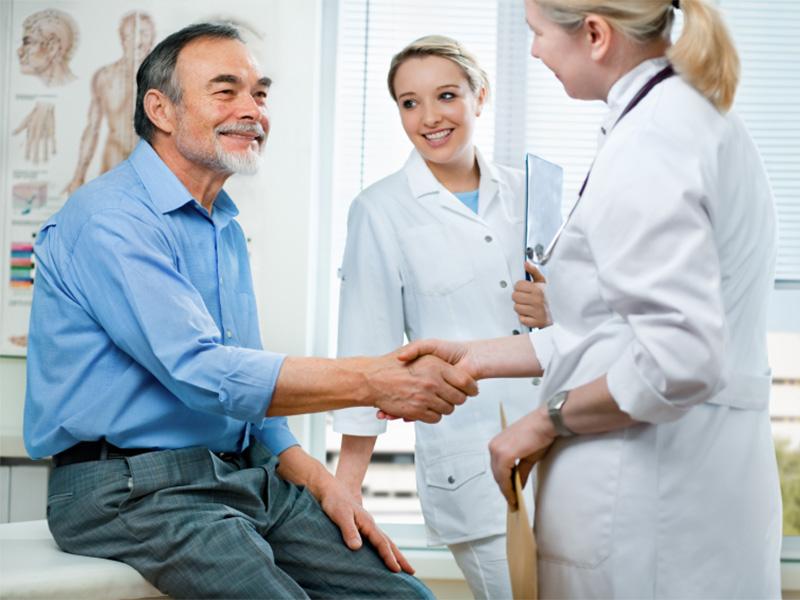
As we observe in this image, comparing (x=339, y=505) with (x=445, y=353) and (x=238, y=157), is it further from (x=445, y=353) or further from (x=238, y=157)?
(x=238, y=157)

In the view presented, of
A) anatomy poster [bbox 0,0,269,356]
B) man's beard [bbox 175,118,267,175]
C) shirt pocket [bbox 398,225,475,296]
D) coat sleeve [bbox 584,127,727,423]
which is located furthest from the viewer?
anatomy poster [bbox 0,0,269,356]

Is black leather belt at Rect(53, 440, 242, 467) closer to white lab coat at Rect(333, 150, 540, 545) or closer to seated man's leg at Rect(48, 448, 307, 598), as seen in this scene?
seated man's leg at Rect(48, 448, 307, 598)

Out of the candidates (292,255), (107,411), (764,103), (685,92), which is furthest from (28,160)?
(764,103)

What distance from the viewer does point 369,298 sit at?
74.3 inches

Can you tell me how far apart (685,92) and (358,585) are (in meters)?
1.11

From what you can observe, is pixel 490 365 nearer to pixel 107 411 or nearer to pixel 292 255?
pixel 107 411

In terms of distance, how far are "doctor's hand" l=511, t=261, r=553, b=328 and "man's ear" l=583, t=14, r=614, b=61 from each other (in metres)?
0.74

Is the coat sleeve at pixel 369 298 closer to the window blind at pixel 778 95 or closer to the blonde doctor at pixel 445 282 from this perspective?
the blonde doctor at pixel 445 282

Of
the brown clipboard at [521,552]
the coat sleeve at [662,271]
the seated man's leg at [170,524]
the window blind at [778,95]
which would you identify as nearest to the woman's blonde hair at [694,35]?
the coat sleeve at [662,271]

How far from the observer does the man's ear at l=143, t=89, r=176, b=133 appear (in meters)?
1.66

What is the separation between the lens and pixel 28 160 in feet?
7.69

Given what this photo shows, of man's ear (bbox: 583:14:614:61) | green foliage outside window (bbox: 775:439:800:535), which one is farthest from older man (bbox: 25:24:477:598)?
green foliage outside window (bbox: 775:439:800:535)

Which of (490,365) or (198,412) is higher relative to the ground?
(490,365)

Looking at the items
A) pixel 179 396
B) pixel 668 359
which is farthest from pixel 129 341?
pixel 668 359
